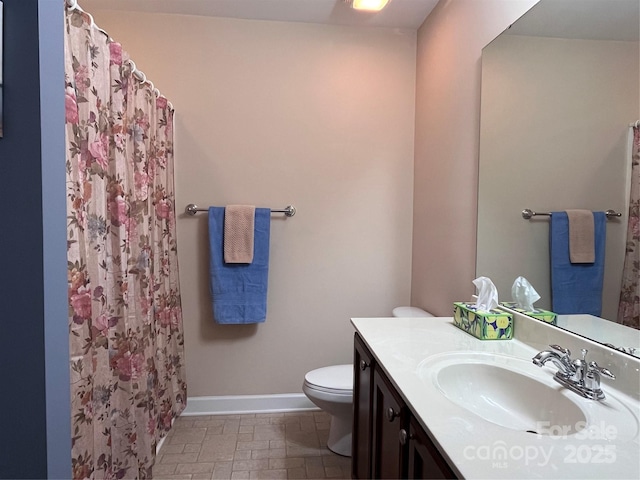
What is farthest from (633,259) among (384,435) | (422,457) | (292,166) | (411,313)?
(292,166)

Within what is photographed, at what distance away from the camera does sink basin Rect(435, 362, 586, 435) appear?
960 mm

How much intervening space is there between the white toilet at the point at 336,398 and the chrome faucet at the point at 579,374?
1007 mm

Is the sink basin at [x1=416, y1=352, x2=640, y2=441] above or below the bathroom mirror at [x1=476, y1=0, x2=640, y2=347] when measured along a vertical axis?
below

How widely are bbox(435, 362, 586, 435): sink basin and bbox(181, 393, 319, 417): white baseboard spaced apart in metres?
1.55

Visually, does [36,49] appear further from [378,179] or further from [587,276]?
[378,179]

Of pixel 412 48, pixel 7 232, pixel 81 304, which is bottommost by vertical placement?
pixel 81 304

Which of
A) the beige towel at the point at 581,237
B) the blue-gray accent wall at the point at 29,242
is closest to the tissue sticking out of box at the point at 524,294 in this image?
the beige towel at the point at 581,237

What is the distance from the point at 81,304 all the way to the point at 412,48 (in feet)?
7.76

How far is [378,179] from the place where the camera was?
248 cm

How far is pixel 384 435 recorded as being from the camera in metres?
1.22

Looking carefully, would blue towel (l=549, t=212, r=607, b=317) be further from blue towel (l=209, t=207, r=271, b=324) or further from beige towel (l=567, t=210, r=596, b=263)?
blue towel (l=209, t=207, r=271, b=324)

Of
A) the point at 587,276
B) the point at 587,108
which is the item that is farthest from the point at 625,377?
the point at 587,108

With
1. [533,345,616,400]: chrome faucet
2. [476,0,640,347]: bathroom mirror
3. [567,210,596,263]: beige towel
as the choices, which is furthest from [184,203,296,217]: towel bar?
[533,345,616,400]: chrome faucet

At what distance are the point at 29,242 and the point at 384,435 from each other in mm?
1121
